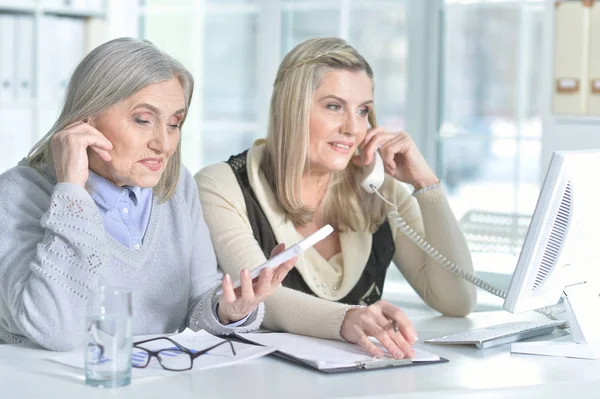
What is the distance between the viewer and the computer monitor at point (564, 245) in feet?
6.03

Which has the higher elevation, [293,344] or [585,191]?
[585,191]

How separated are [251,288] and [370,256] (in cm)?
80

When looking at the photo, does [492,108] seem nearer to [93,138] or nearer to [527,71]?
[527,71]

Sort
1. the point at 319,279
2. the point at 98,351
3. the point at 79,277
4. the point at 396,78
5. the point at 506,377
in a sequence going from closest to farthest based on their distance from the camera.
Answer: the point at 98,351 → the point at 506,377 → the point at 79,277 → the point at 319,279 → the point at 396,78

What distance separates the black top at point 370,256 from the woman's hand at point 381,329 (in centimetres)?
53

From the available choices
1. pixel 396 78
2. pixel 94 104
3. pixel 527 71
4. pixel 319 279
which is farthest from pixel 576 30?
pixel 94 104

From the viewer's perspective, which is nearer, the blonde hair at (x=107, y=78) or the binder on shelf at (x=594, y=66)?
the blonde hair at (x=107, y=78)

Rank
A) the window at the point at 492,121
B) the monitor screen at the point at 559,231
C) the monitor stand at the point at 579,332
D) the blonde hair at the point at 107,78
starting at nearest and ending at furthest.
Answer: the monitor screen at the point at 559,231
the monitor stand at the point at 579,332
the blonde hair at the point at 107,78
the window at the point at 492,121

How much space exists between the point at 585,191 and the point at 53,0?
2650 mm

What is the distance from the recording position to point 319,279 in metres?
2.53

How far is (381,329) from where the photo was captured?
1.92 m

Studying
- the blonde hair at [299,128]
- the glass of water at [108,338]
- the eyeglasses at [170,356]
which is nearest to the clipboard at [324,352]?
the eyeglasses at [170,356]

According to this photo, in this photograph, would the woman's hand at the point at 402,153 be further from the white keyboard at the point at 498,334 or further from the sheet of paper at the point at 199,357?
the sheet of paper at the point at 199,357

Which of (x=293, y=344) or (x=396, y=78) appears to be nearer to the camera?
(x=293, y=344)
